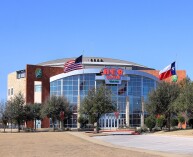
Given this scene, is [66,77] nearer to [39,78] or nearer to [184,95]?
[39,78]

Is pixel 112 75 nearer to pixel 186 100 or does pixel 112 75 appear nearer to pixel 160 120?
pixel 160 120

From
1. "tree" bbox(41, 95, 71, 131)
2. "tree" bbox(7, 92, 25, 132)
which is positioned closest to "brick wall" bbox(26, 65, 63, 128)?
"tree" bbox(41, 95, 71, 131)

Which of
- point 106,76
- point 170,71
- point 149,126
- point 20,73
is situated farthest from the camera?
point 20,73

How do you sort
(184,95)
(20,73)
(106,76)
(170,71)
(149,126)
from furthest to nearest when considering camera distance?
(20,73), (106,76), (170,71), (149,126), (184,95)

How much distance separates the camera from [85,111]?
59.7m

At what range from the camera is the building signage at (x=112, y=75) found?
92.9 metres

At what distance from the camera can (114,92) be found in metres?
93.8

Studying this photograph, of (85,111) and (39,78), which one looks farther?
(39,78)

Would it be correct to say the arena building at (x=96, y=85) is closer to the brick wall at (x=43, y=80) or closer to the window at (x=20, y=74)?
the brick wall at (x=43, y=80)

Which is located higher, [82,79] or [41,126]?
[82,79]

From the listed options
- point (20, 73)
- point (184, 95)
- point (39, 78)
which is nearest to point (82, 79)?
point (39, 78)

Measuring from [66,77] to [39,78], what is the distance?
731 centimetres

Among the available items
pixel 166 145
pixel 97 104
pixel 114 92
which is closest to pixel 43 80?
pixel 114 92

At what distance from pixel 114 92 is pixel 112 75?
384 cm
